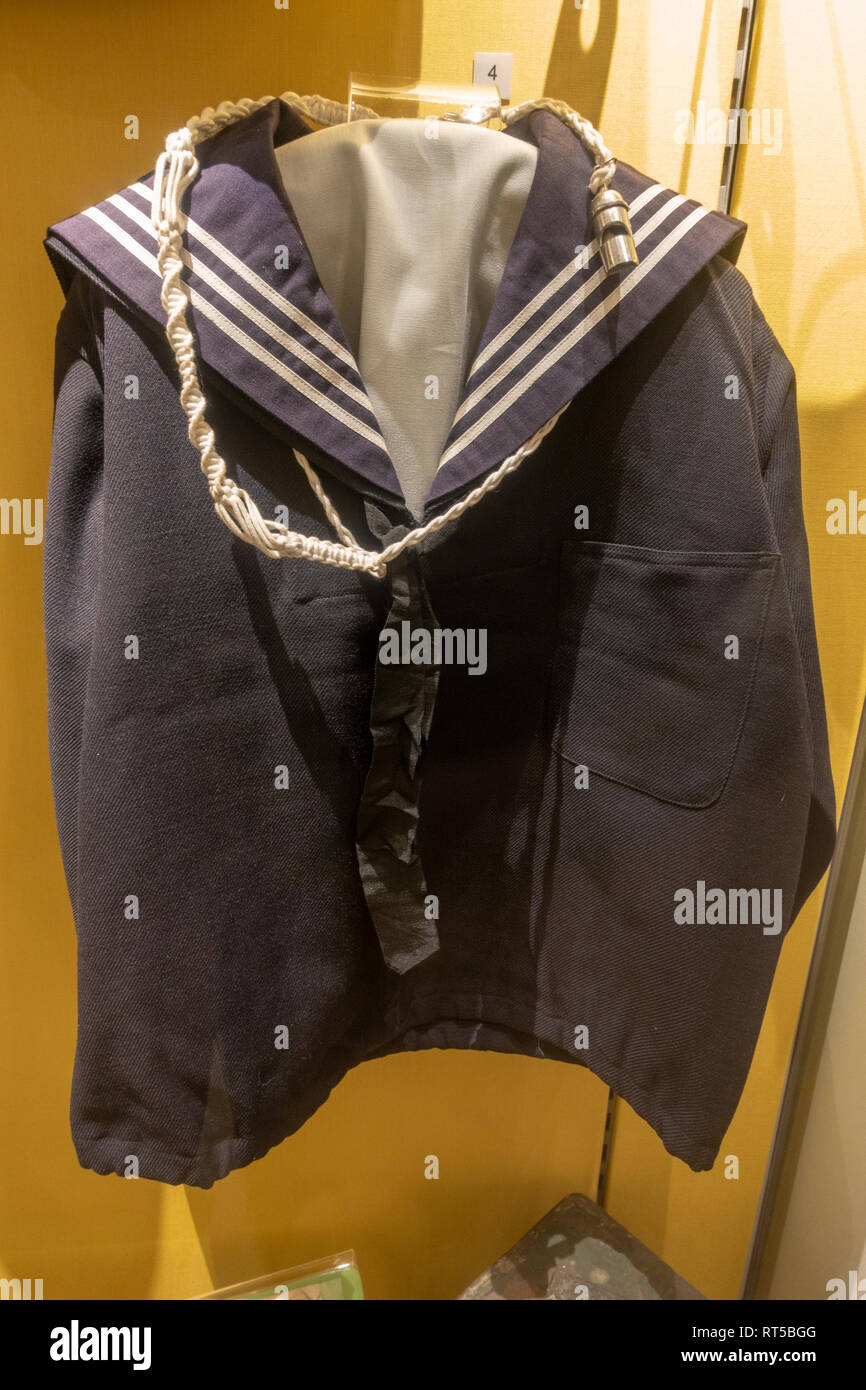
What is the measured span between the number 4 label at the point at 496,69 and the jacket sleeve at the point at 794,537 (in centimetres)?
31

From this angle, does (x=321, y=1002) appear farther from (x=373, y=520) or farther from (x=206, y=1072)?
(x=373, y=520)

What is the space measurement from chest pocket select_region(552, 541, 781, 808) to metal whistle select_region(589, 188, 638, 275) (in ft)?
0.66

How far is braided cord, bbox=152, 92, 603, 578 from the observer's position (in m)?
0.56

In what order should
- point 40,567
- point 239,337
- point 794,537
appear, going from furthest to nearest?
1. point 40,567
2. point 794,537
3. point 239,337

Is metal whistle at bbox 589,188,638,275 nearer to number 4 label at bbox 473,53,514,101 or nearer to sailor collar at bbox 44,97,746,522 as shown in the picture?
sailor collar at bbox 44,97,746,522

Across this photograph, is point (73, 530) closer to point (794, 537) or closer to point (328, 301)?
point (328, 301)

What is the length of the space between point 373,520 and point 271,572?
87mm

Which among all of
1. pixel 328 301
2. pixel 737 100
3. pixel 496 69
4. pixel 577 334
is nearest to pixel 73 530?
pixel 328 301

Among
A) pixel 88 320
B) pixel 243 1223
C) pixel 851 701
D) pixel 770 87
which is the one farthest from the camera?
pixel 243 1223

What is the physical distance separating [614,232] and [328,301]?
0.69 feet

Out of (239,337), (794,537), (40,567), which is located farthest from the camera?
(40,567)

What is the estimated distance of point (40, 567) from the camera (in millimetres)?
830
